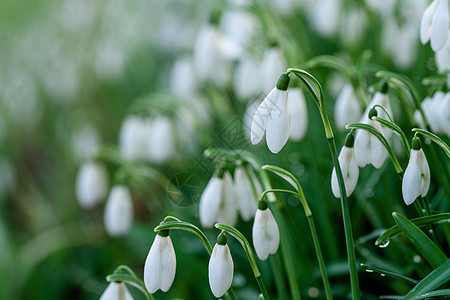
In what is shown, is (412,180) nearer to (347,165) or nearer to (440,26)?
(347,165)

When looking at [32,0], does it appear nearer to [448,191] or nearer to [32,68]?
[32,68]

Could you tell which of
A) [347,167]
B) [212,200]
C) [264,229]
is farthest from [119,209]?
[347,167]

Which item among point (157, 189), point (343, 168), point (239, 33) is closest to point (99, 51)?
point (157, 189)

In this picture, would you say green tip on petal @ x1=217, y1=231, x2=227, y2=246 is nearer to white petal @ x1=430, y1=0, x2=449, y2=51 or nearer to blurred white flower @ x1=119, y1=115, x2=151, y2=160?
white petal @ x1=430, y1=0, x2=449, y2=51

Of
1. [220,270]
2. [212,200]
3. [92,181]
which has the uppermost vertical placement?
[92,181]

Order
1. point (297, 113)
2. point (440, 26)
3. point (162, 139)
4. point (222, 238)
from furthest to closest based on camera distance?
point (162, 139), point (297, 113), point (440, 26), point (222, 238)

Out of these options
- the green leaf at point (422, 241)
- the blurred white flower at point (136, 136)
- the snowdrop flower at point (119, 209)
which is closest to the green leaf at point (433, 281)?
the green leaf at point (422, 241)

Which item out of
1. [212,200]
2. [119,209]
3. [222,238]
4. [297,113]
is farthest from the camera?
[119,209]
